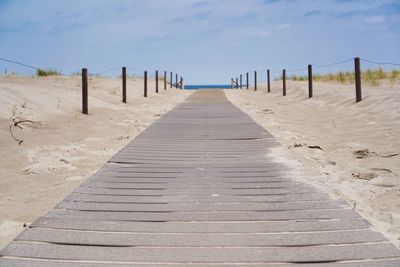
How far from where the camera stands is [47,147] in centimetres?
600

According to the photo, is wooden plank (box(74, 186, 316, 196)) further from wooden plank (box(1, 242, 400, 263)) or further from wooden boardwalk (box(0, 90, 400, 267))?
wooden plank (box(1, 242, 400, 263))

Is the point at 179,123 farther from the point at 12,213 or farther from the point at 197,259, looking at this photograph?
the point at 197,259

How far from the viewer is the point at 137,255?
2367 mm

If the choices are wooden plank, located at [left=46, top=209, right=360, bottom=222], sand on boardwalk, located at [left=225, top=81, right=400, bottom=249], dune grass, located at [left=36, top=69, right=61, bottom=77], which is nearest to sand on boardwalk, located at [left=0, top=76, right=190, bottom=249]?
wooden plank, located at [left=46, top=209, right=360, bottom=222]

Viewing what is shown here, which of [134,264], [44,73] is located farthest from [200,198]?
[44,73]

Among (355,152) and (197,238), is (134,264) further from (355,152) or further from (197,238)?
(355,152)

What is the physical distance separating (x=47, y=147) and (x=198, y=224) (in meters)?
3.84

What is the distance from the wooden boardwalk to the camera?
2.33 meters

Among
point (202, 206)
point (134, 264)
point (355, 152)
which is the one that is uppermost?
point (355, 152)

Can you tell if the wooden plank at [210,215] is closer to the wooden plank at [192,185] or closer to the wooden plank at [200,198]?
the wooden plank at [200,198]

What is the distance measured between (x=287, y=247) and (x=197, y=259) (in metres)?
0.54

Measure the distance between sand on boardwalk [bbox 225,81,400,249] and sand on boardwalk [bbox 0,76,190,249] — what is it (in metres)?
2.33

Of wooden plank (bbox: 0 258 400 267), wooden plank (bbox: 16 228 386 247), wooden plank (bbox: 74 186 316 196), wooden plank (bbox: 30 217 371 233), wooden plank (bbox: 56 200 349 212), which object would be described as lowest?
wooden plank (bbox: 0 258 400 267)

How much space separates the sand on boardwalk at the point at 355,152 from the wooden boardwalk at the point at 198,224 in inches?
10.3
